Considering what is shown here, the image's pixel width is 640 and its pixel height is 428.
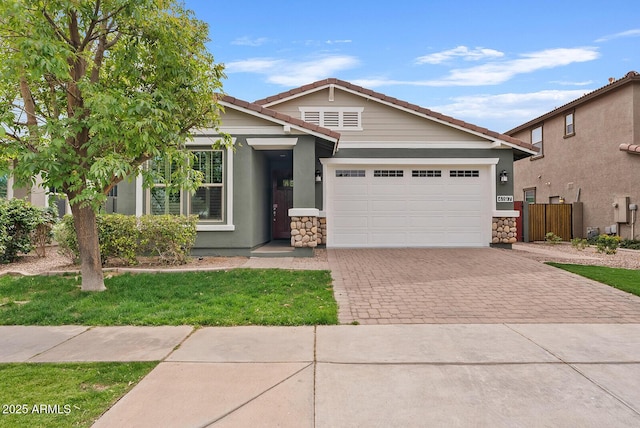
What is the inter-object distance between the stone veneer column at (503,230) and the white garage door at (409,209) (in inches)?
8.5

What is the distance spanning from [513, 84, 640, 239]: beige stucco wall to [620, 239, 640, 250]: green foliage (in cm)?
29

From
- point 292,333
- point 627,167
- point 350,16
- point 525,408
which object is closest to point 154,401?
point 292,333

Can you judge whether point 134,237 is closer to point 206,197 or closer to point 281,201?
point 206,197

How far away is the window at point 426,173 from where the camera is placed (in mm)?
12266

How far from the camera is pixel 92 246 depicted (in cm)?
612

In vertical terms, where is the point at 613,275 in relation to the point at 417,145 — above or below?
below

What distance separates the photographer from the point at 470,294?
19.8 ft

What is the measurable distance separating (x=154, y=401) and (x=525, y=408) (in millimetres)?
2663

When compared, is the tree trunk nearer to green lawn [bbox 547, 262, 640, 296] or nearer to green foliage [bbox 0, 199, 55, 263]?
green foliage [bbox 0, 199, 55, 263]

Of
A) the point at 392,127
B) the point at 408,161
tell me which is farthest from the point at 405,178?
the point at 392,127

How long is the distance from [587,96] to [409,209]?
32.5ft

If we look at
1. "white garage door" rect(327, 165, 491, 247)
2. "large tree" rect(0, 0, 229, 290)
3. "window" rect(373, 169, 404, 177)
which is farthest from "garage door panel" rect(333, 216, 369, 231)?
"large tree" rect(0, 0, 229, 290)

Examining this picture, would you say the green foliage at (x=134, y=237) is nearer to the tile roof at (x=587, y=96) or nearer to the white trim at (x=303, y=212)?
the white trim at (x=303, y=212)

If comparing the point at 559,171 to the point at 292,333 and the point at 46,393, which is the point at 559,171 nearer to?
the point at 292,333
